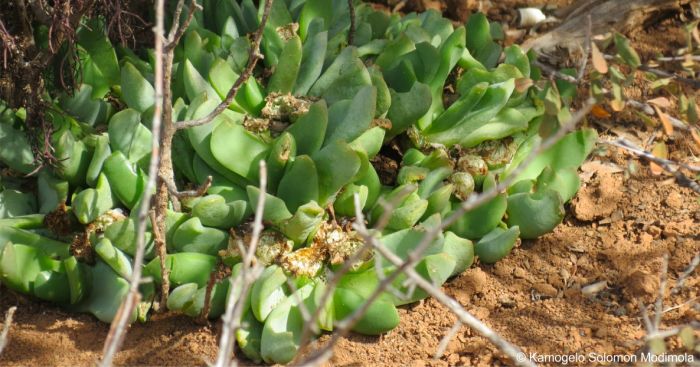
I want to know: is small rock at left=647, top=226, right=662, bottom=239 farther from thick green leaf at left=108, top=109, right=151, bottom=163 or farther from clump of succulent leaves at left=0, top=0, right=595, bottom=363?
thick green leaf at left=108, top=109, right=151, bottom=163

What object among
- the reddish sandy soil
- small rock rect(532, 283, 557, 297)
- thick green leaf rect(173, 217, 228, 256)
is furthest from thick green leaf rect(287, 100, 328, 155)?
small rock rect(532, 283, 557, 297)

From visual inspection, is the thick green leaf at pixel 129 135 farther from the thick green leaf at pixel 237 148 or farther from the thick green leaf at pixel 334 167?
the thick green leaf at pixel 334 167

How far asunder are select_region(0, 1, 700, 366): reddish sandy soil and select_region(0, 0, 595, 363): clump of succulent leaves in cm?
8

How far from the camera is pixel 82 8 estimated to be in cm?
279

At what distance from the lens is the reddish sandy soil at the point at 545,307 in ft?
8.64

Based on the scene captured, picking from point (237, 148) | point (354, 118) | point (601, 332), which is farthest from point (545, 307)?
point (237, 148)

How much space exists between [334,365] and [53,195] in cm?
113

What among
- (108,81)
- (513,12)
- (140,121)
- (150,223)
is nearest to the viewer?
(150,223)

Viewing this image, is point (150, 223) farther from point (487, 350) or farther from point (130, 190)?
point (487, 350)

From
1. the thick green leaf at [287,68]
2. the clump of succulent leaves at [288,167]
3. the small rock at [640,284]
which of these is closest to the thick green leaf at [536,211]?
the clump of succulent leaves at [288,167]

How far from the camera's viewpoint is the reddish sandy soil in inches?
104

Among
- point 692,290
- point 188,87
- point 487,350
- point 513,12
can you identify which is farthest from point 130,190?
point 513,12

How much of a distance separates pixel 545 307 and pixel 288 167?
3.11 feet

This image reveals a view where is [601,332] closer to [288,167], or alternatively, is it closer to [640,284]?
[640,284]
